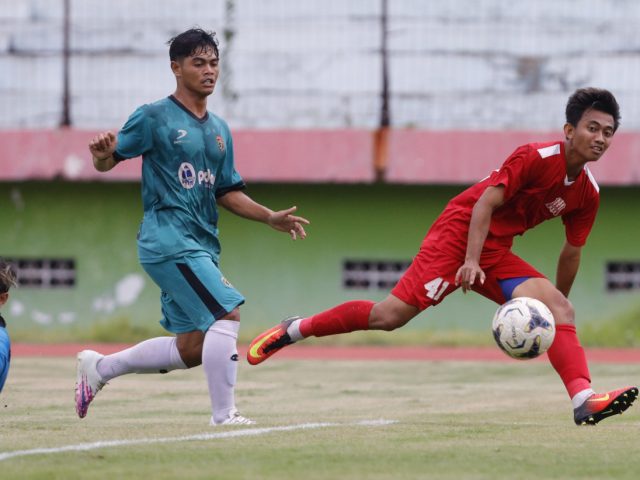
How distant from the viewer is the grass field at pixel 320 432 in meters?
5.40

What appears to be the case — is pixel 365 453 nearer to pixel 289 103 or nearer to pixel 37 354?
pixel 37 354

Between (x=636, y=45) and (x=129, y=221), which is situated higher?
(x=636, y=45)

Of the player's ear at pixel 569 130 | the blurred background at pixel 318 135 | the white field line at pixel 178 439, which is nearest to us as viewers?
the white field line at pixel 178 439

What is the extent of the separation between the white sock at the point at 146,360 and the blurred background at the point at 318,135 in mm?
10149

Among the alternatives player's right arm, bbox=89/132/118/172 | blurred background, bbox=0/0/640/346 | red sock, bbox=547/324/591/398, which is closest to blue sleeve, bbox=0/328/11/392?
player's right arm, bbox=89/132/118/172

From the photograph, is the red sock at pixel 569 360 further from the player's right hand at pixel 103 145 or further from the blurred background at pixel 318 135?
the blurred background at pixel 318 135

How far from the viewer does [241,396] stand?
33.8ft

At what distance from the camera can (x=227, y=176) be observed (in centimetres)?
775

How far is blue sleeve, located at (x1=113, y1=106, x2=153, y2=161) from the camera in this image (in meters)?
7.36

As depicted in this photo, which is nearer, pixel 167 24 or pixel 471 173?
pixel 471 173

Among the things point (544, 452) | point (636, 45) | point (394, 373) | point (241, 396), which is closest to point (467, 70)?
point (636, 45)

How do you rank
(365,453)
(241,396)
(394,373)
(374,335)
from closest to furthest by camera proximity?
(365,453) < (241,396) < (394,373) < (374,335)

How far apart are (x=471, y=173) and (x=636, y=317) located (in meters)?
2.90

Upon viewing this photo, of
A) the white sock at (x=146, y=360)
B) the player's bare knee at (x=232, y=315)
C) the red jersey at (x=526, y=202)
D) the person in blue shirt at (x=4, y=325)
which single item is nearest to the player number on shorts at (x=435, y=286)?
the red jersey at (x=526, y=202)
